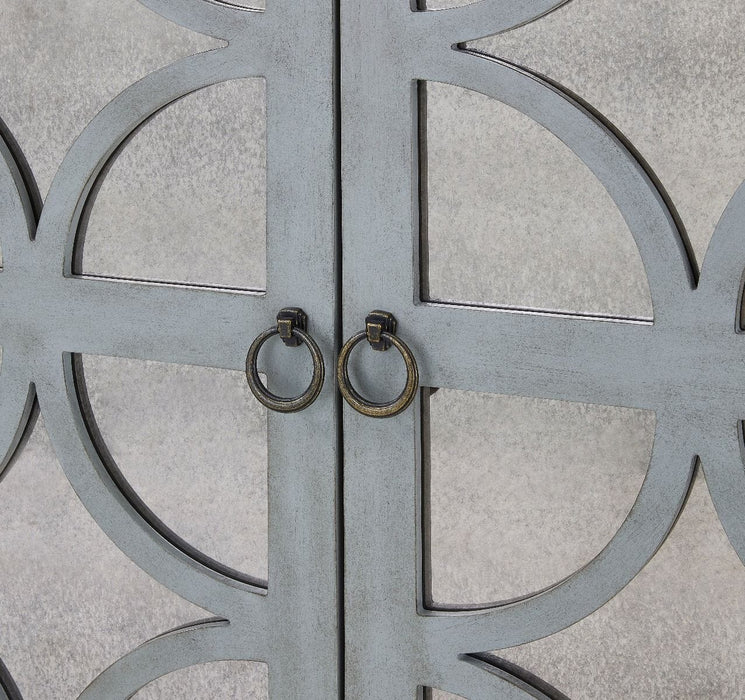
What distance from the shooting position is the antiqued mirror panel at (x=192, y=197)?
28.9 inches

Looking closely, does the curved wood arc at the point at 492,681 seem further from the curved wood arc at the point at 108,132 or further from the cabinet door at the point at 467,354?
the curved wood arc at the point at 108,132

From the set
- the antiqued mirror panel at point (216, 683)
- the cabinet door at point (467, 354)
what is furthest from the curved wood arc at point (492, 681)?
the antiqued mirror panel at point (216, 683)

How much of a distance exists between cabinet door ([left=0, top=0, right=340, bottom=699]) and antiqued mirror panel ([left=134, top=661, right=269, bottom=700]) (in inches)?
0.4

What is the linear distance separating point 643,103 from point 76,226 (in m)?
0.42

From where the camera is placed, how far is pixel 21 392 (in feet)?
A: 2.72

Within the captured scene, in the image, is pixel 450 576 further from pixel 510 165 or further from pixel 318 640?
pixel 510 165

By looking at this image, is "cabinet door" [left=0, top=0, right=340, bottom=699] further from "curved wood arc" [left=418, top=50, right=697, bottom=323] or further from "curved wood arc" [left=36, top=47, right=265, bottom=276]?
"curved wood arc" [left=418, top=50, right=697, bottom=323]

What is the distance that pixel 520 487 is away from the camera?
0.70 meters

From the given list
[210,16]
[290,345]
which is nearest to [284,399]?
[290,345]

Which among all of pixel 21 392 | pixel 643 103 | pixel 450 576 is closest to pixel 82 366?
pixel 21 392

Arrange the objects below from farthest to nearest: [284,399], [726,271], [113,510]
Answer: [113,510]
[284,399]
[726,271]

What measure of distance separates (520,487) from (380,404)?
4.3 inches

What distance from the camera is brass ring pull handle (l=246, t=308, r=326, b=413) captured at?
709mm

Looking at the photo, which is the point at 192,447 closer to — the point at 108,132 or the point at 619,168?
the point at 108,132
